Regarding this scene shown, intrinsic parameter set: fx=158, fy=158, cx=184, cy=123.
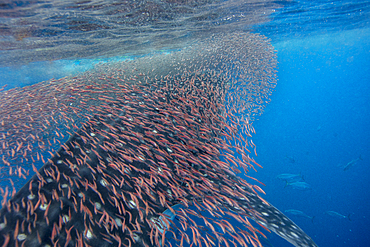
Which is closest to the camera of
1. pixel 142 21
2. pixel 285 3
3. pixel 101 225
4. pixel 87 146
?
pixel 101 225

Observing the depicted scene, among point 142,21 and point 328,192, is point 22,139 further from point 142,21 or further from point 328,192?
point 328,192

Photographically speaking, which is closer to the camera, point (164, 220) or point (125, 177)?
point (164, 220)

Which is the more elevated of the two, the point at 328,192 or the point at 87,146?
the point at 87,146

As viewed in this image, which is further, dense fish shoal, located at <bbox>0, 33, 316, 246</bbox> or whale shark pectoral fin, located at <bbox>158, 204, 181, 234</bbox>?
whale shark pectoral fin, located at <bbox>158, 204, 181, 234</bbox>

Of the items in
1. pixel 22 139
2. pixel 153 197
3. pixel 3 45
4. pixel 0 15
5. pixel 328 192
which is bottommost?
pixel 328 192

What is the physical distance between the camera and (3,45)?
9.89 metres

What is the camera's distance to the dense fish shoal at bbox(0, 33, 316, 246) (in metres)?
2.81

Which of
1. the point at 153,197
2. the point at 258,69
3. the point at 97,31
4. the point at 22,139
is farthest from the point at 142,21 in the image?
the point at 153,197

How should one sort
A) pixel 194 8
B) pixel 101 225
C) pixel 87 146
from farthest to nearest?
pixel 194 8 < pixel 87 146 < pixel 101 225

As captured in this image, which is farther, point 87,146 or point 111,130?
point 111,130

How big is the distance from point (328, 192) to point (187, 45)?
57.2 ft

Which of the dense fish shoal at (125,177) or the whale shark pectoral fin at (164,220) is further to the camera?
the whale shark pectoral fin at (164,220)

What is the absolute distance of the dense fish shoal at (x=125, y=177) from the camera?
2.81 m

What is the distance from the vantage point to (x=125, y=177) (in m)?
3.81
